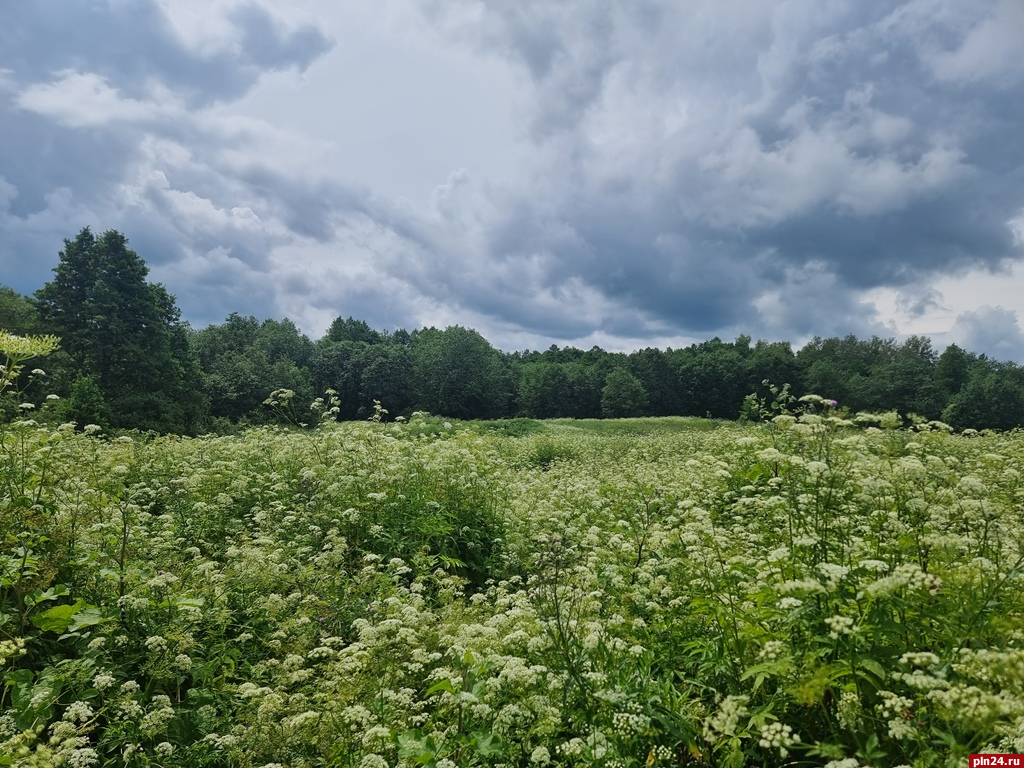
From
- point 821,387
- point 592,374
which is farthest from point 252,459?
point 821,387

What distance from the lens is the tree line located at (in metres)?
38.0

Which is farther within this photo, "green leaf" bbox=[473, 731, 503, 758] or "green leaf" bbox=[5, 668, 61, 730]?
"green leaf" bbox=[5, 668, 61, 730]

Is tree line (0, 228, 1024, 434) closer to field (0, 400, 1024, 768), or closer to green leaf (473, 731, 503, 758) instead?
field (0, 400, 1024, 768)

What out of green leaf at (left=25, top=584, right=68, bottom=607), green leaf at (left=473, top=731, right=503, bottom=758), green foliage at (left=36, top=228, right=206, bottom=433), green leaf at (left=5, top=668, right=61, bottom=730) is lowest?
green leaf at (left=5, top=668, right=61, bottom=730)

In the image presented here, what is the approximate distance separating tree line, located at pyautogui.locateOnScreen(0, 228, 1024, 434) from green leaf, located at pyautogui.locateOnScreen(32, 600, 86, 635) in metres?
32.1

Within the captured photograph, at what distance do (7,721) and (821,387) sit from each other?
89.2 meters

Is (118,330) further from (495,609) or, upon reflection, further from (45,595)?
(495,609)

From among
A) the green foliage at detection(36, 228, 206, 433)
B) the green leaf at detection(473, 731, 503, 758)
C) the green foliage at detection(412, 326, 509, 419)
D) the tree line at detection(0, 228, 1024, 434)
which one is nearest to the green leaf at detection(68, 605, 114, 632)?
the green leaf at detection(473, 731, 503, 758)

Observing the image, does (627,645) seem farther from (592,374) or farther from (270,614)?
(592,374)

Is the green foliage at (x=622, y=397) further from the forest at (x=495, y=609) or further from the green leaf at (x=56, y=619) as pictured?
the green leaf at (x=56, y=619)

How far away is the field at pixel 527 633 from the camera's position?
8.44 ft

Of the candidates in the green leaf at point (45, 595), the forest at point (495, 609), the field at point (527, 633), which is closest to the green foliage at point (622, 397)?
A: the forest at point (495, 609)

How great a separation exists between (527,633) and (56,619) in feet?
13.2

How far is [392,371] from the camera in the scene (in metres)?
79.8
